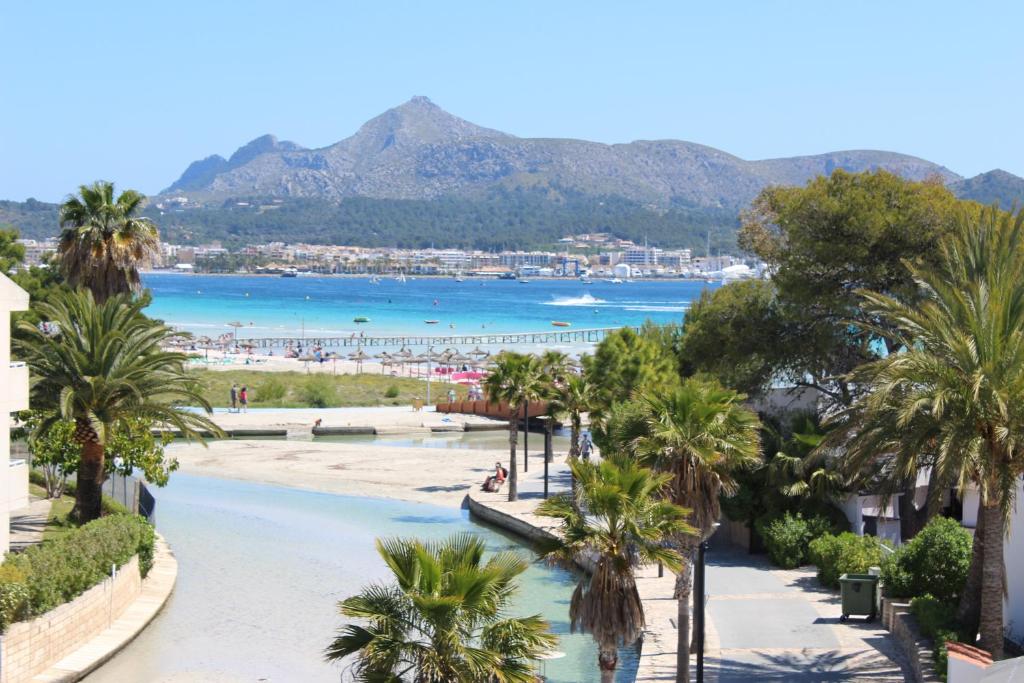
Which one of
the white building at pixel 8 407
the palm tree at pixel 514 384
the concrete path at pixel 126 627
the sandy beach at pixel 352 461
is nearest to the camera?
the concrete path at pixel 126 627

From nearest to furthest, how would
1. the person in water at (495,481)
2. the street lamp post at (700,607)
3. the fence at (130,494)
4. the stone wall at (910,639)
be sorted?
1. the stone wall at (910,639)
2. the street lamp post at (700,607)
3. the fence at (130,494)
4. the person in water at (495,481)

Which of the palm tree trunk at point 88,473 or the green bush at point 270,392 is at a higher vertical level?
the palm tree trunk at point 88,473

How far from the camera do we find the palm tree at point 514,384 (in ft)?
110

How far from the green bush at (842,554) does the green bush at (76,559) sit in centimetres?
1279

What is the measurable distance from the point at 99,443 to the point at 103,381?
4.35ft

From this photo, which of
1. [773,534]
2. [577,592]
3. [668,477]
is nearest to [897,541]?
[773,534]

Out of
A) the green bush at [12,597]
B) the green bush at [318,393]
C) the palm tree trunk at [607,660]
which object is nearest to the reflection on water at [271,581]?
the green bush at [12,597]

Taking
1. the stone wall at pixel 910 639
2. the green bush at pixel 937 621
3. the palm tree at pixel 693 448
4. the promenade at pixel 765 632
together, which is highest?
the palm tree at pixel 693 448

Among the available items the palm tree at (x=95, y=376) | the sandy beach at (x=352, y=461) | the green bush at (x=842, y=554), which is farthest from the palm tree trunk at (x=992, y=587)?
the sandy beach at (x=352, y=461)

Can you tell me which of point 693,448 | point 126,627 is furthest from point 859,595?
point 126,627

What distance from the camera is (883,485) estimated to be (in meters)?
18.1

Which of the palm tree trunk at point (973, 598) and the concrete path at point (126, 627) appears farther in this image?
the concrete path at point (126, 627)

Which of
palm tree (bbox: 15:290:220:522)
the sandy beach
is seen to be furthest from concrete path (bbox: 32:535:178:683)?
the sandy beach

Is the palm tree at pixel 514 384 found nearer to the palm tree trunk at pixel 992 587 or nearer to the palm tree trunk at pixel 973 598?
the palm tree trunk at pixel 973 598
